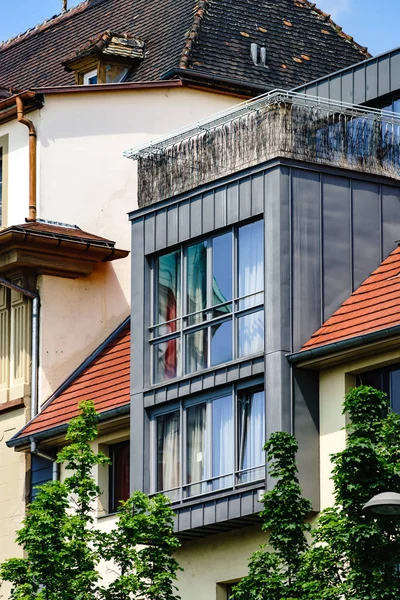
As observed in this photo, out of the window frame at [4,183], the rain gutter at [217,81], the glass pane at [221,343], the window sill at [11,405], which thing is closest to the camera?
the glass pane at [221,343]

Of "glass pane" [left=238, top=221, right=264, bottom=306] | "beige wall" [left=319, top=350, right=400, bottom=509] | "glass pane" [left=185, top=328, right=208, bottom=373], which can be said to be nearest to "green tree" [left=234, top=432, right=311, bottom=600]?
Result: "beige wall" [left=319, top=350, right=400, bottom=509]

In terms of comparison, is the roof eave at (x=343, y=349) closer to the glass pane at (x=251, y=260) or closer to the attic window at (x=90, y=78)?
A: the glass pane at (x=251, y=260)

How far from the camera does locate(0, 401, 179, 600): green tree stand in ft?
104

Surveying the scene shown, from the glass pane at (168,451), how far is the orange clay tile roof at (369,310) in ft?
9.89

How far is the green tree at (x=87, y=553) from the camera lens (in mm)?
31828

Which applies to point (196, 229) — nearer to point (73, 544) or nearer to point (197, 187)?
A: point (197, 187)

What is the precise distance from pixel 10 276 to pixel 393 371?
10919mm

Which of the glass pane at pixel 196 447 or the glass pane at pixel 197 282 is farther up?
the glass pane at pixel 197 282

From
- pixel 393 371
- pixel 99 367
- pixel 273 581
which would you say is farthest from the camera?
pixel 99 367

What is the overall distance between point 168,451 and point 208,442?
3.33 feet

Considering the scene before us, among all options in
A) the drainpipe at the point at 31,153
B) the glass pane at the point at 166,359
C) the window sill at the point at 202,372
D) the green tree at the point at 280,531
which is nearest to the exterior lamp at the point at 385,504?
the green tree at the point at 280,531

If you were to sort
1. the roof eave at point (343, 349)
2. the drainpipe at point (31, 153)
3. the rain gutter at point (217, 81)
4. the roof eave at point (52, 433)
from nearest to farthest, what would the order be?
the roof eave at point (343, 349), the roof eave at point (52, 433), the drainpipe at point (31, 153), the rain gutter at point (217, 81)

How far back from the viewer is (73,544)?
106 feet

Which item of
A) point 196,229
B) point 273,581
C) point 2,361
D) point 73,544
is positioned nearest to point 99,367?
point 2,361
